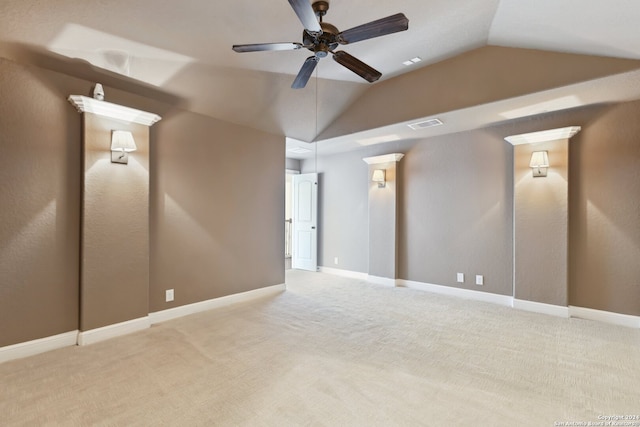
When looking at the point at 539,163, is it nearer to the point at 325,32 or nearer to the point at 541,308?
the point at 541,308

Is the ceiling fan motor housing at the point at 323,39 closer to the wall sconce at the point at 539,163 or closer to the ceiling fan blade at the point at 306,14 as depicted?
the ceiling fan blade at the point at 306,14

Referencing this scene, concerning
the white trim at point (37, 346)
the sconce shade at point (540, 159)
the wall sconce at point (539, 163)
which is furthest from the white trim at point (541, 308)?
the white trim at point (37, 346)

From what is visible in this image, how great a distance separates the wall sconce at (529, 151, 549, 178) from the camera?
13.2 feet

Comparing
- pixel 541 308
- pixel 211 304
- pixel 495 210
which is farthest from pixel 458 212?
pixel 211 304

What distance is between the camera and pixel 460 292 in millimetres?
4926

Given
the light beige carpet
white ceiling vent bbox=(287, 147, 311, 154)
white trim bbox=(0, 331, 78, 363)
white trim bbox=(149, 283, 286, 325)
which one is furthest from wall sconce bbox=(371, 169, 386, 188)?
white trim bbox=(0, 331, 78, 363)

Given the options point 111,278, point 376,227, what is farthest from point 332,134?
point 111,278

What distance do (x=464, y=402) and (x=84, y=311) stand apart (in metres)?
3.50

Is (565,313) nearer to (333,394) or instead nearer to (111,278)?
(333,394)

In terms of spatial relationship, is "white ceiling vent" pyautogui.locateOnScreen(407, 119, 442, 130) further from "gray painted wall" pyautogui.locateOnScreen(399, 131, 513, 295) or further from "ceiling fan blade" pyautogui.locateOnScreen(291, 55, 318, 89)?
"ceiling fan blade" pyautogui.locateOnScreen(291, 55, 318, 89)

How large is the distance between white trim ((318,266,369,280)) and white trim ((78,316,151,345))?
3.80 metres

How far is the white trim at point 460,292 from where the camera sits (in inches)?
178

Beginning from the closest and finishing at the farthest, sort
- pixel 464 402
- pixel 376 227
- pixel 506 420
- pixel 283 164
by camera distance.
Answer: pixel 506 420 → pixel 464 402 → pixel 283 164 → pixel 376 227

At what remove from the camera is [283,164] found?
530cm
